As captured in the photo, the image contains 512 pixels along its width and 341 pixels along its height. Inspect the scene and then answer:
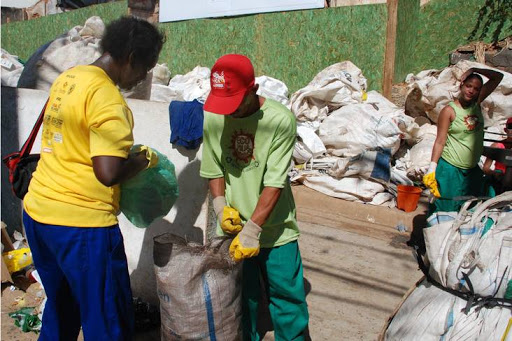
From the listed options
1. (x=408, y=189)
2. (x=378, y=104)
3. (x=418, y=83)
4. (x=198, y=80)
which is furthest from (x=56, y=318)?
(x=198, y=80)

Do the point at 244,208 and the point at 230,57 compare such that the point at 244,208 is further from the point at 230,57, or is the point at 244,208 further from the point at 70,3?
the point at 70,3

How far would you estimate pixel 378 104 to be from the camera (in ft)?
21.1

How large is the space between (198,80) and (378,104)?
3.14m

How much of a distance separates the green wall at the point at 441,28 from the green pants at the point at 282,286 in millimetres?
5296

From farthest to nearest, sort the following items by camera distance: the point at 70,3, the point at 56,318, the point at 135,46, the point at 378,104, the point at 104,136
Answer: the point at 70,3
the point at 378,104
the point at 56,318
the point at 135,46
the point at 104,136

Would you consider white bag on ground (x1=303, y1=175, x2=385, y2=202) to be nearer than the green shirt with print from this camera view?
No

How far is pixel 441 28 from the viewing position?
7270mm

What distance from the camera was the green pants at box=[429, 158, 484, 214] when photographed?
3986 millimetres

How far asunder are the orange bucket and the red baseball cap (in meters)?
3.20

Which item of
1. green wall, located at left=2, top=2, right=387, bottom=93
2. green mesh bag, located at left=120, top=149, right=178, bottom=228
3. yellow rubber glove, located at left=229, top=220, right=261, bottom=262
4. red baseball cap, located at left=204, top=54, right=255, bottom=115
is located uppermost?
green wall, located at left=2, top=2, right=387, bottom=93

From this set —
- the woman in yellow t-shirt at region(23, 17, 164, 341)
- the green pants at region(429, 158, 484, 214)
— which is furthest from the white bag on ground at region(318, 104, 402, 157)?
the woman in yellow t-shirt at region(23, 17, 164, 341)

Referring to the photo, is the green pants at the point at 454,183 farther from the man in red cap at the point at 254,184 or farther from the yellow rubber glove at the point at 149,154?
the yellow rubber glove at the point at 149,154

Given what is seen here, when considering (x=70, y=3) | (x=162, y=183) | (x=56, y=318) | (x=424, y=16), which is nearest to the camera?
(x=56, y=318)

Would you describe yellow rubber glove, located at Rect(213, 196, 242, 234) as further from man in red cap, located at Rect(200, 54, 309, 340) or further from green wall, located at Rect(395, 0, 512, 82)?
green wall, located at Rect(395, 0, 512, 82)
